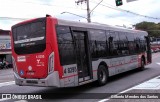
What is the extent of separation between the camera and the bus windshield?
11.6 m

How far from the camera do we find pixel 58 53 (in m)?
11.2

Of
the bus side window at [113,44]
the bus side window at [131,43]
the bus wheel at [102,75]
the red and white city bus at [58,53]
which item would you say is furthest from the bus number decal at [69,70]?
the bus side window at [131,43]

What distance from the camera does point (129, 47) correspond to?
62.4 feet

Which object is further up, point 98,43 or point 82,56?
point 98,43

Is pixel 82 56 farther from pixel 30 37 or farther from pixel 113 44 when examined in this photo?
pixel 113 44

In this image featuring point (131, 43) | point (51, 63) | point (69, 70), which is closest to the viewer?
point (51, 63)

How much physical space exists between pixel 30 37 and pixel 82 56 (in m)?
2.41

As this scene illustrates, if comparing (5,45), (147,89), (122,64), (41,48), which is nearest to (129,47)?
(122,64)

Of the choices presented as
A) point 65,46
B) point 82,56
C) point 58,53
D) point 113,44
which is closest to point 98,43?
point 82,56

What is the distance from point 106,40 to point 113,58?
1.11 metres

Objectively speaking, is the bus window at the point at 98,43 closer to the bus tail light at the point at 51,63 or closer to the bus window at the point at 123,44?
the bus window at the point at 123,44

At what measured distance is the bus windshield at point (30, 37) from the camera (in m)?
11.6

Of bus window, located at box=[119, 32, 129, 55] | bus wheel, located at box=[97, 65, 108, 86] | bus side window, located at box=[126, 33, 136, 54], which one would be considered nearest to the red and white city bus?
bus wheel, located at box=[97, 65, 108, 86]

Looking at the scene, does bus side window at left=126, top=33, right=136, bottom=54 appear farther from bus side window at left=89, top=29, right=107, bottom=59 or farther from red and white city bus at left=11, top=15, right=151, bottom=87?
bus side window at left=89, top=29, right=107, bottom=59
